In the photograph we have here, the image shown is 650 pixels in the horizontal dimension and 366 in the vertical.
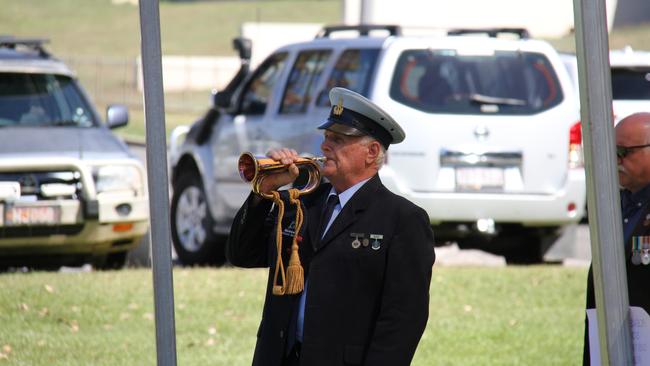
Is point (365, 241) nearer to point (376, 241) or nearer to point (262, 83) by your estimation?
point (376, 241)

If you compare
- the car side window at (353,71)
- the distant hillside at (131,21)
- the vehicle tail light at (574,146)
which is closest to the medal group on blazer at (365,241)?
the car side window at (353,71)

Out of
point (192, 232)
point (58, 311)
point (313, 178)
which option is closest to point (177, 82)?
point (192, 232)

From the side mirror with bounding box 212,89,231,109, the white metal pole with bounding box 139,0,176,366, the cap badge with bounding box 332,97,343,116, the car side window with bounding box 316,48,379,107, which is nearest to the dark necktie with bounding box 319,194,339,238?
the cap badge with bounding box 332,97,343,116

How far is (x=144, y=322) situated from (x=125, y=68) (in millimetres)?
34146

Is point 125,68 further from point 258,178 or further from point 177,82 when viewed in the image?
point 258,178

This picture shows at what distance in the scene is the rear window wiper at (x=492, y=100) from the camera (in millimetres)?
10930

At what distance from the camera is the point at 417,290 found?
4.09 meters

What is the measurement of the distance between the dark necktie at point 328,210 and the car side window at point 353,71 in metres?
6.58

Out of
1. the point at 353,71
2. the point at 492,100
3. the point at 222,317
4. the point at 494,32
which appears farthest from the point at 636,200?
the point at 494,32

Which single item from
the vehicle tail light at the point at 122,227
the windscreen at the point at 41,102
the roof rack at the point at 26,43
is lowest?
the vehicle tail light at the point at 122,227

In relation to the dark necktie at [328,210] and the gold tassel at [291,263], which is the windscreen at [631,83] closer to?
the dark necktie at [328,210]

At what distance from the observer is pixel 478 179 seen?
1070cm

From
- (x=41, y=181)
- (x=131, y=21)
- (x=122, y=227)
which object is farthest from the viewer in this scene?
(x=131, y=21)

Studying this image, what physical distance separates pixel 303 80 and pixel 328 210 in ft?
23.9
